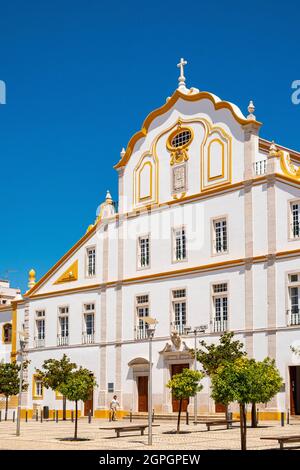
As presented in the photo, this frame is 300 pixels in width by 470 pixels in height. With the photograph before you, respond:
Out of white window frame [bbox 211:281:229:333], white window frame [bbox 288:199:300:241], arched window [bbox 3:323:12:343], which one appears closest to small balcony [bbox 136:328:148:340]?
white window frame [bbox 211:281:229:333]

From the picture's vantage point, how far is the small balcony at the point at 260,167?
40.8 metres

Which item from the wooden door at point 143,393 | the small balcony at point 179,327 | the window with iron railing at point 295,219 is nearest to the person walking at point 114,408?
the wooden door at point 143,393

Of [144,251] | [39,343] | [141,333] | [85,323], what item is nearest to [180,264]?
[144,251]

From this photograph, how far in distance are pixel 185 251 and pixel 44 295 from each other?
13.4 m

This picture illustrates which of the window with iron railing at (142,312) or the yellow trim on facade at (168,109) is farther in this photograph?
the window with iron railing at (142,312)

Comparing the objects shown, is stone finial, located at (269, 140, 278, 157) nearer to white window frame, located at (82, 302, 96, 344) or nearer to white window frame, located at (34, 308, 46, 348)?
white window frame, located at (82, 302, 96, 344)

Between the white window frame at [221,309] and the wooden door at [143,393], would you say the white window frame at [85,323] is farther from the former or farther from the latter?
the white window frame at [221,309]

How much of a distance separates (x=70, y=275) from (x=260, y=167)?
16588 mm

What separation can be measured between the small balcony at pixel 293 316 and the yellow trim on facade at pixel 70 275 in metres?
17.6

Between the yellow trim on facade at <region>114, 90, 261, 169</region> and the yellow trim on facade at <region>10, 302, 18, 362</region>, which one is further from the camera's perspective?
the yellow trim on facade at <region>10, 302, 18, 362</region>

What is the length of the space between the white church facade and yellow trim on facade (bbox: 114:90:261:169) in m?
0.08

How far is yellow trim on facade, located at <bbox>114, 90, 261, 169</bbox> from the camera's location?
42.8 metres

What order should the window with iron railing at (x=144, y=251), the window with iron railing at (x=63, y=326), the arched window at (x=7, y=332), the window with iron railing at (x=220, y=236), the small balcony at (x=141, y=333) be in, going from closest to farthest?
the window with iron railing at (x=220, y=236)
the small balcony at (x=141, y=333)
the window with iron railing at (x=144, y=251)
the window with iron railing at (x=63, y=326)
the arched window at (x=7, y=332)

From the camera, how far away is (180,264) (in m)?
44.4
